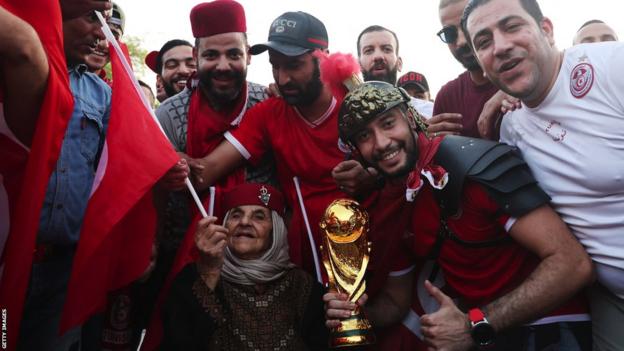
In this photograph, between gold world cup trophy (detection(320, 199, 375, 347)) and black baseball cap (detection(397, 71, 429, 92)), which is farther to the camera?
black baseball cap (detection(397, 71, 429, 92))

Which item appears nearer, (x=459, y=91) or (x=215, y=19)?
(x=459, y=91)

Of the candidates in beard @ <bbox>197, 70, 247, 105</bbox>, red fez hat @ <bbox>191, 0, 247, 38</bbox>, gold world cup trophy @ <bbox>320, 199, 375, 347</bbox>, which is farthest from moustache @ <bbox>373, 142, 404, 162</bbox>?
red fez hat @ <bbox>191, 0, 247, 38</bbox>

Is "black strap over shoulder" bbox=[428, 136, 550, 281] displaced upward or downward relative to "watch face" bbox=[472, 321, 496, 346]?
upward

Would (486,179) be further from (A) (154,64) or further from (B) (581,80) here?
(A) (154,64)

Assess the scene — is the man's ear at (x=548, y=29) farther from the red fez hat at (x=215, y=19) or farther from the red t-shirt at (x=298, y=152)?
the red fez hat at (x=215, y=19)

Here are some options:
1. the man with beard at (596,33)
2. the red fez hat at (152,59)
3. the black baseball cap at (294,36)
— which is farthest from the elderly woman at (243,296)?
the man with beard at (596,33)

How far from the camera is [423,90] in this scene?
6270 mm

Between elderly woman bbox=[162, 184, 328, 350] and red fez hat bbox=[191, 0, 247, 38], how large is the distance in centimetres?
144

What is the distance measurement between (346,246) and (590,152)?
49.8 inches

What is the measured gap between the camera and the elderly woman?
2.78 m

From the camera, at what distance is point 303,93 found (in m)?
3.49

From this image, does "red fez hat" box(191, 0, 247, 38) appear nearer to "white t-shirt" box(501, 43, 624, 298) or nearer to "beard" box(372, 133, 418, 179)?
"beard" box(372, 133, 418, 179)

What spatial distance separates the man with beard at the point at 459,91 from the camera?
Result: 10.5 feet

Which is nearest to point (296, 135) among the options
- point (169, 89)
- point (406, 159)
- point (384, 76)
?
point (406, 159)
